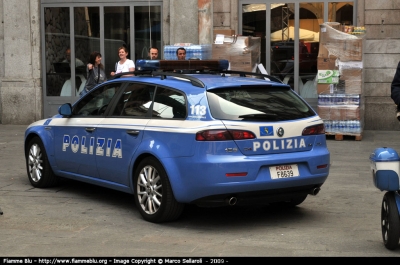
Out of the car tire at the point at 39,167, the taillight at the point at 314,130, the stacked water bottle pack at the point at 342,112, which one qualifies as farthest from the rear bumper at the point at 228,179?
the stacked water bottle pack at the point at 342,112

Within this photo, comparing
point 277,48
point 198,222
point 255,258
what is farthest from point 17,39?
point 255,258

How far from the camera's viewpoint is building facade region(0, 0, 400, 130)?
50.3ft

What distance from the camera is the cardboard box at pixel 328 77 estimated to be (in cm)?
1404

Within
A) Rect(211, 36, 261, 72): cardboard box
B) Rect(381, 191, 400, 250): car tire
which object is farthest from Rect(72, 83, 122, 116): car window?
Rect(211, 36, 261, 72): cardboard box

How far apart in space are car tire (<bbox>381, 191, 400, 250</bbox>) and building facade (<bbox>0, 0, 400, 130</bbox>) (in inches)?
372

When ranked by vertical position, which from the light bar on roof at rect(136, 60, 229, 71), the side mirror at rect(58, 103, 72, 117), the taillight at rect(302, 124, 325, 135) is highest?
the light bar on roof at rect(136, 60, 229, 71)

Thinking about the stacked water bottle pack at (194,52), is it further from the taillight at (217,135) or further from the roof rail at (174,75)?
the taillight at (217,135)

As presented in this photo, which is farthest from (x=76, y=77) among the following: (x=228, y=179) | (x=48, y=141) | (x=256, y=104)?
A: (x=228, y=179)

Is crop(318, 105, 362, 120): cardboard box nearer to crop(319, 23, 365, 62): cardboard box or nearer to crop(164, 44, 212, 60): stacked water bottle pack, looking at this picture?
crop(319, 23, 365, 62): cardboard box

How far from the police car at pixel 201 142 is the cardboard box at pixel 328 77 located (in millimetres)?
6028

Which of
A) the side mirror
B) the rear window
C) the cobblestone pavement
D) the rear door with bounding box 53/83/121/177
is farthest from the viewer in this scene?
the side mirror

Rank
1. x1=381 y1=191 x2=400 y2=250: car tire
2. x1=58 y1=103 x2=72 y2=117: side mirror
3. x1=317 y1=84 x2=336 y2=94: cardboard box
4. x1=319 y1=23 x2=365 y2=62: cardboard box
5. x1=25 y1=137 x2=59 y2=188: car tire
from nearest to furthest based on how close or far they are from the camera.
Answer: x1=381 y1=191 x2=400 y2=250: car tire
x1=58 y1=103 x2=72 y2=117: side mirror
x1=25 y1=137 x2=59 y2=188: car tire
x1=319 y1=23 x2=365 y2=62: cardboard box
x1=317 y1=84 x2=336 y2=94: cardboard box

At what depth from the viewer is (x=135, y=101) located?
7.91 m

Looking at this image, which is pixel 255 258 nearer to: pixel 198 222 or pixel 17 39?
pixel 198 222
